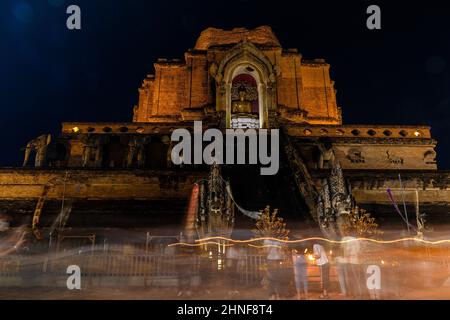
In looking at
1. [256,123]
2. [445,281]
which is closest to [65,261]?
[445,281]

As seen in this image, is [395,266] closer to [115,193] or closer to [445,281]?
[445,281]

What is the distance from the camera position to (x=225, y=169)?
19641 millimetres

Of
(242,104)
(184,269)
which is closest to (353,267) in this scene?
(184,269)

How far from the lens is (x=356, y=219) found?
1458 cm

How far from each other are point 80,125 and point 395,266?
65.2ft

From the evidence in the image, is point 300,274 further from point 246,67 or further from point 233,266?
point 246,67

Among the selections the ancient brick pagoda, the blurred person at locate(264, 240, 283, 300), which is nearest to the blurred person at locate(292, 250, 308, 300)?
the blurred person at locate(264, 240, 283, 300)

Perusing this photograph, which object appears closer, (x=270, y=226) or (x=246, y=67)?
(x=270, y=226)

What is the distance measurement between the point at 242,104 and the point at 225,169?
46.7 ft

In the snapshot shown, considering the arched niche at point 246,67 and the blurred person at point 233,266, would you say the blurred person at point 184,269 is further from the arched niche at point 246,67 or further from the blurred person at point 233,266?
the arched niche at point 246,67

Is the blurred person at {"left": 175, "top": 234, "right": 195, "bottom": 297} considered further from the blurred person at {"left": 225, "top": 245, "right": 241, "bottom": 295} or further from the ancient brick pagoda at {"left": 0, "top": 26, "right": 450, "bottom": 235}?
the ancient brick pagoda at {"left": 0, "top": 26, "right": 450, "bottom": 235}

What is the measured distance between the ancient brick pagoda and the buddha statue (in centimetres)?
8

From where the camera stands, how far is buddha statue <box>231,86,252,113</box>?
107 feet

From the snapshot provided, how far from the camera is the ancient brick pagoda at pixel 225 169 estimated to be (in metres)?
18.8
